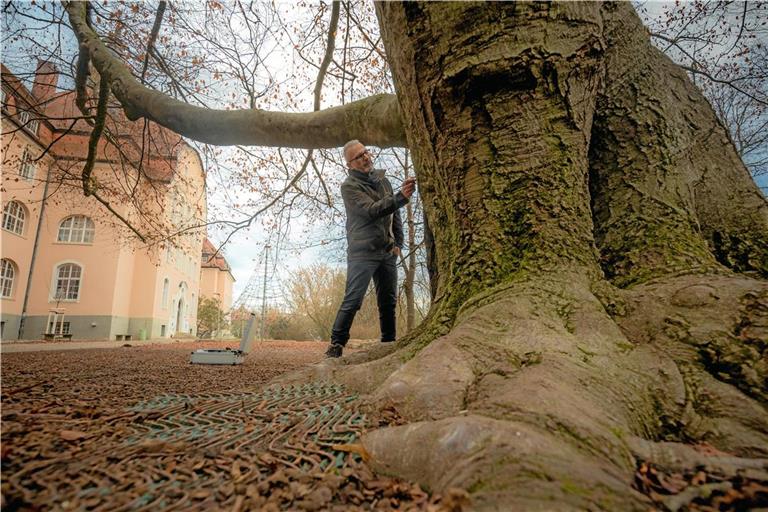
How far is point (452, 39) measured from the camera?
2029 mm

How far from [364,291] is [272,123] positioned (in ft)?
7.13

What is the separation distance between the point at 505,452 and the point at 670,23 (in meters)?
7.56

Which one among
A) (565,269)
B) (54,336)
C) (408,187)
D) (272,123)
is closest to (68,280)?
(54,336)

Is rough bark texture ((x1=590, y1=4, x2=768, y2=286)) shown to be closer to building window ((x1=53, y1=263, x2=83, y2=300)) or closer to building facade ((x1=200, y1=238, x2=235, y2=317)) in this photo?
building window ((x1=53, y1=263, x2=83, y2=300))

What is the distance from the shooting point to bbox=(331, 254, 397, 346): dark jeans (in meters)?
3.74

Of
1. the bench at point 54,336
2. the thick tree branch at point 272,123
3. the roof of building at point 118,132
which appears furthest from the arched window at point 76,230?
the thick tree branch at point 272,123

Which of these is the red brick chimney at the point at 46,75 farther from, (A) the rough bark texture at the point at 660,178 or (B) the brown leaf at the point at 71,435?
(A) the rough bark texture at the point at 660,178

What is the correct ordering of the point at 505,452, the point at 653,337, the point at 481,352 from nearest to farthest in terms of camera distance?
the point at 505,452 < the point at 481,352 < the point at 653,337

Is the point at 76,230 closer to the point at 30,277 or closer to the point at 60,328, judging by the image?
the point at 30,277

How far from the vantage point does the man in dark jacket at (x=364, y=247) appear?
3.74 m

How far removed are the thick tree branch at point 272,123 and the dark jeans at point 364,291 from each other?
1371 mm

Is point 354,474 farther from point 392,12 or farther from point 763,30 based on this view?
point 763,30

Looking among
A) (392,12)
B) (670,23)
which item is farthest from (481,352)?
(670,23)

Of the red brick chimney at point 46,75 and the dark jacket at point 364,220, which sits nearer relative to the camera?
the dark jacket at point 364,220
